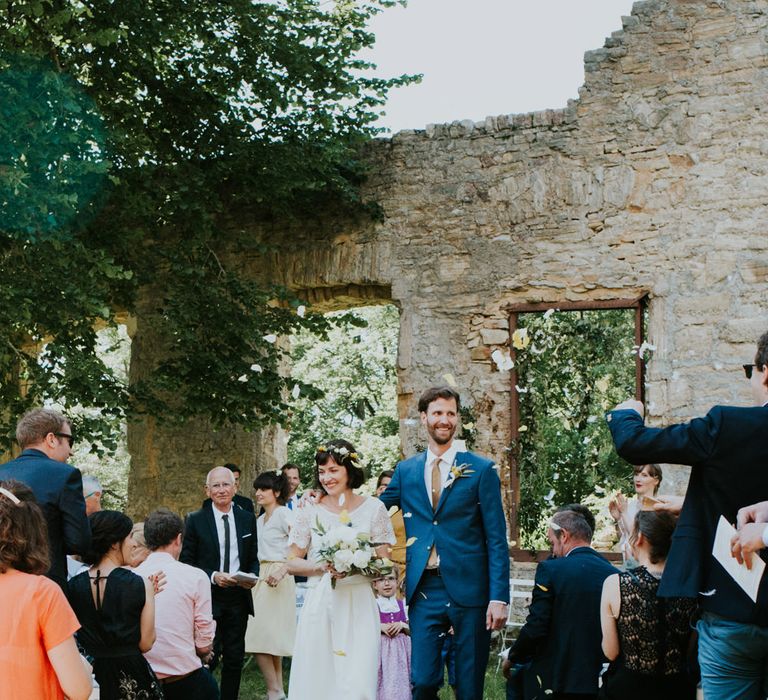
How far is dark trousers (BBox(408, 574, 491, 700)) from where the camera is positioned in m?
5.27

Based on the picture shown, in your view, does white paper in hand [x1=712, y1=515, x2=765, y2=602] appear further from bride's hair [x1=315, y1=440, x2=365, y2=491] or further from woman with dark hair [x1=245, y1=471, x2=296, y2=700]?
woman with dark hair [x1=245, y1=471, x2=296, y2=700]

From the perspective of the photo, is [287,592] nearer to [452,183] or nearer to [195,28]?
[452,183]

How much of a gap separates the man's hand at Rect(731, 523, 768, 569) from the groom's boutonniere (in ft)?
7.40

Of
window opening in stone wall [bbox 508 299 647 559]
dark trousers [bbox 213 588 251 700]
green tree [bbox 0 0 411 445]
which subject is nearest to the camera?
dark trousers [bbox 213 588 251 700]

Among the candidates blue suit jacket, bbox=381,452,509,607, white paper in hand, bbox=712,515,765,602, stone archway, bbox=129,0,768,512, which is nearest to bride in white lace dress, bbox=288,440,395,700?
blue suit jacket, bbox=381,452,509,607

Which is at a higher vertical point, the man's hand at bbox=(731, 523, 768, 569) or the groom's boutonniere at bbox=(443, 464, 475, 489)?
the groom's boutonniere at bbox=(443, 464, 475, 489)

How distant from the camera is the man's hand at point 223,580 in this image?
706 cm

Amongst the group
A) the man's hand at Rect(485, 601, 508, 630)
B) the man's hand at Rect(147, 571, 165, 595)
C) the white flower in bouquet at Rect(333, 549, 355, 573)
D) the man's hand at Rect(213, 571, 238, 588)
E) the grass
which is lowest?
the grass

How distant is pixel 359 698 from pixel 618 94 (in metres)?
6.09

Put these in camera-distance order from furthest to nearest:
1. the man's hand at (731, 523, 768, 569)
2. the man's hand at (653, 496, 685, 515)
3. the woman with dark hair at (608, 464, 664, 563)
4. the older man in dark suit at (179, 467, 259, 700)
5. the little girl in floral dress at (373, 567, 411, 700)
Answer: the older man in dark suit at (179, 467, 259, 700)
the woman with dark hair at (608, 464, 664, 563)
the little girl in floral dress at (373, 567, 411, 700)
the man's hand at (653, 496, 685, 515)
the man's hand at (731, 523, 768, 569)

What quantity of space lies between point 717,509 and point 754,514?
38 centimetres

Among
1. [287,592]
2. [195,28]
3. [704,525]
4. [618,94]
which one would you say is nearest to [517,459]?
[287,592]

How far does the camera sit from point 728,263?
29.2 feet

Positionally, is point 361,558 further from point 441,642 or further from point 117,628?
point 117,628
